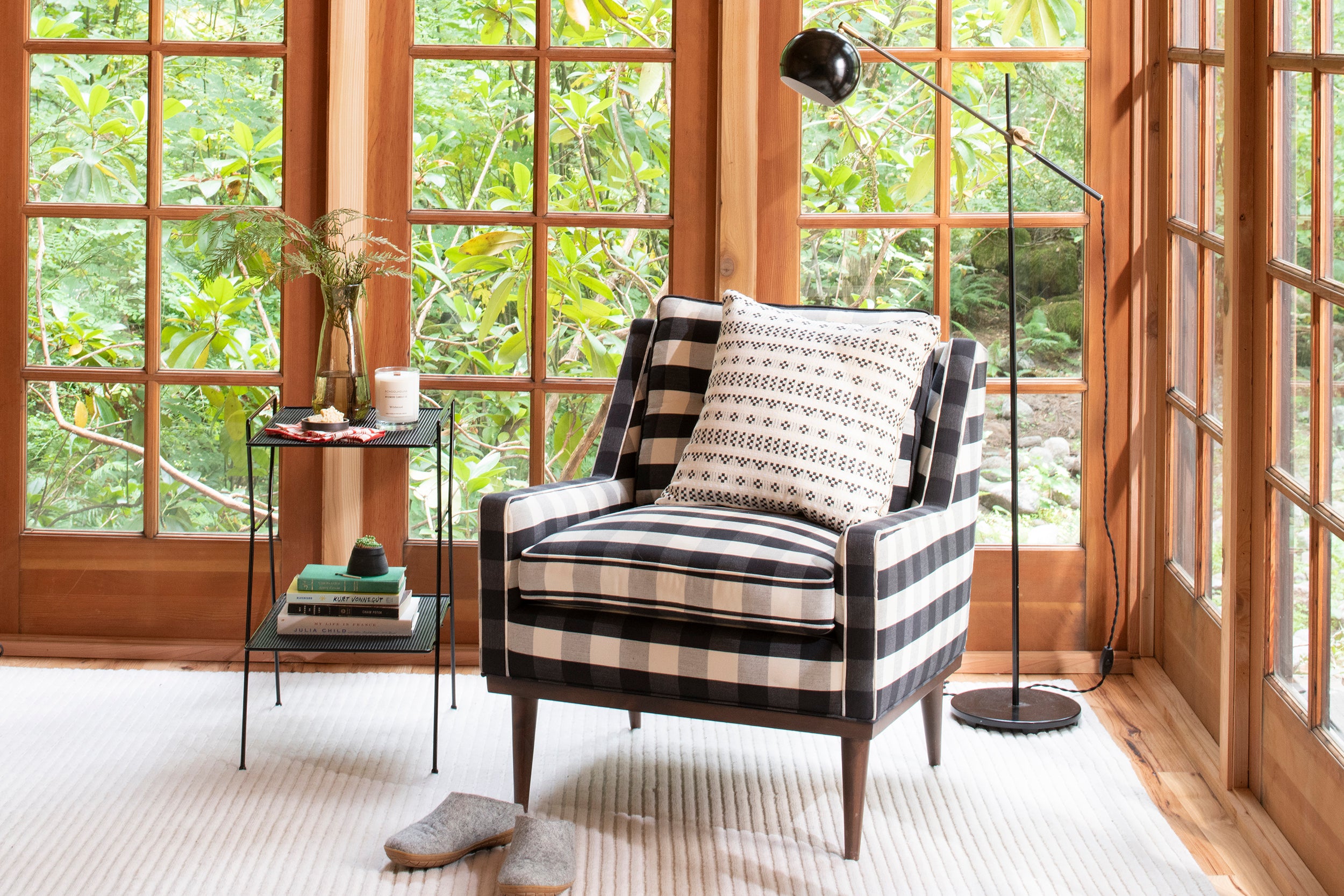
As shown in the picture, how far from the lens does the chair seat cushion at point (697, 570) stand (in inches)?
80.2

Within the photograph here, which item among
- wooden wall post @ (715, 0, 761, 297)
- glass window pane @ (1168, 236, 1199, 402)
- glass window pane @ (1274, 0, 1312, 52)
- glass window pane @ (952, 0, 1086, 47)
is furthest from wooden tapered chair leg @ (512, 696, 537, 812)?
glass window pane @ (952, 0, 1086, 47)

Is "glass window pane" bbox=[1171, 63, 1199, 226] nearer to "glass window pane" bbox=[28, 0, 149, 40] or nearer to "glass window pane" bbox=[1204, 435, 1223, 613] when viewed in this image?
"glass window pane" bbox=[1204, 435, 1223, 613]

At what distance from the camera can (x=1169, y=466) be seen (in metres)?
2.90

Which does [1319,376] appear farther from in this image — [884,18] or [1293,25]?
[884,18]

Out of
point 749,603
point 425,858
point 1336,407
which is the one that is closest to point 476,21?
point 749,603

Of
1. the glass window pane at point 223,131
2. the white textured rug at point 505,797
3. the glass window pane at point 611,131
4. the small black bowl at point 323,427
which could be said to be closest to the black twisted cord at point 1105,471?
the white textured rug at point 505,797

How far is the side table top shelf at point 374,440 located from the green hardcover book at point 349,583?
9.6 inches

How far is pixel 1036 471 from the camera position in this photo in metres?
3.08

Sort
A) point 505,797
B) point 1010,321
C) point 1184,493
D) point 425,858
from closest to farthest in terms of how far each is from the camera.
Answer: point 425,858 → point 505,797 → point 1010,321 → point 1184,493

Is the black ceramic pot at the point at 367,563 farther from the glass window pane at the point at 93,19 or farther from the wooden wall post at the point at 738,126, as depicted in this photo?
the glass window pane at the point at 93,19

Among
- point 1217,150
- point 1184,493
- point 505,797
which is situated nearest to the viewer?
point 505,797

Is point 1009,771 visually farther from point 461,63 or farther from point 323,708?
point 461,63

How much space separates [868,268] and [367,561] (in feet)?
4.32

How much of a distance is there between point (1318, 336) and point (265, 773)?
1939mm
